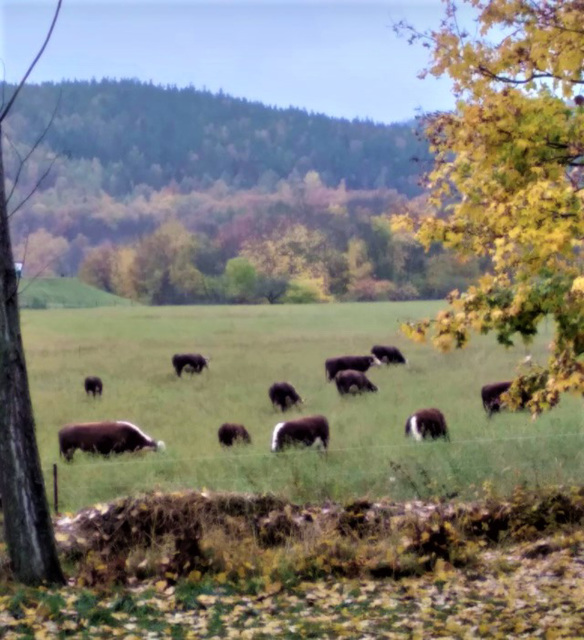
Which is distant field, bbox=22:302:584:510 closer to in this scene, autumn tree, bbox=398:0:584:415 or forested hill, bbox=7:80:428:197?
forested hill, bbox=7:80:428:197

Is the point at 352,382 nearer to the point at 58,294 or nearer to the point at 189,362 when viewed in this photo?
the point at 189,362

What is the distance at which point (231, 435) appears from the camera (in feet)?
45.1

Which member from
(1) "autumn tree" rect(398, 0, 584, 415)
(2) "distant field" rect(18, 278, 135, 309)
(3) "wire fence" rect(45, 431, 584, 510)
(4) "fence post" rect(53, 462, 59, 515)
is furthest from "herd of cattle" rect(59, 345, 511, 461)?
(1) "autumn tree" rect(398, 0, 584, 415)

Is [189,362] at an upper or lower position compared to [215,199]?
lower

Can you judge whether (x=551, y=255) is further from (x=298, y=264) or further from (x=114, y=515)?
(x=298, y=264)

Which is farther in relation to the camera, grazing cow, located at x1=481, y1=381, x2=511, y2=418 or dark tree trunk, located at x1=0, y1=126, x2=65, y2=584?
grazing cow, located at x1=481, y1=381, x2=511, y2=418

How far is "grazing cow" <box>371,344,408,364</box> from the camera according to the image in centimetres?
1513

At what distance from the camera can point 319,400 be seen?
1464 centimetres

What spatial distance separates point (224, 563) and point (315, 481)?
424 centimetres

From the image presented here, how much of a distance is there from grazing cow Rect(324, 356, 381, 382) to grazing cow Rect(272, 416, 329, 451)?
1.07 m

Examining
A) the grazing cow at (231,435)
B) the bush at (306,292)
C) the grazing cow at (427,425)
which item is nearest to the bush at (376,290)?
the bush at (306,292)

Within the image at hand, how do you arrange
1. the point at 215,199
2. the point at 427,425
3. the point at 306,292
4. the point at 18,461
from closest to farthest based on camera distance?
the point at 18,461 → the point at 427,425 → the point at 306,292 → the point at 215,199

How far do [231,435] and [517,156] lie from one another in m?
6.72

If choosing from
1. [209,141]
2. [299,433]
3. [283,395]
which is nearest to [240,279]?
[283,395]
